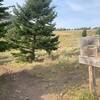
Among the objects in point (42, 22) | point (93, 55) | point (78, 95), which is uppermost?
point (42, 22)

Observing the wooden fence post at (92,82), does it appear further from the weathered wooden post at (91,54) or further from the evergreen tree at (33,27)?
the evergreen tree at (33,27)

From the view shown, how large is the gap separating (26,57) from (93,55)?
13.9 metres

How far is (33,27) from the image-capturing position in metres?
23.0

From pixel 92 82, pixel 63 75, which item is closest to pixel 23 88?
pixel 63 75

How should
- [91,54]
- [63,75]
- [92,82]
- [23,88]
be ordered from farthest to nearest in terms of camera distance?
1. [63,75]
2. [23,88]
3. [92,82]
4. [91,54]

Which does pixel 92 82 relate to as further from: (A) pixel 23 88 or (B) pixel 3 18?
(B) pixel 3 18

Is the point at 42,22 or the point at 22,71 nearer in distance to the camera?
the point at 22,71

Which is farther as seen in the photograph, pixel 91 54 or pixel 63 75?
pixel 63 75

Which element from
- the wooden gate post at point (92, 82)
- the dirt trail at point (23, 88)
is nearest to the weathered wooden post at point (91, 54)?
the wooden gate post at point (92, 82)

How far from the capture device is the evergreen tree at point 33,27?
76.2ft

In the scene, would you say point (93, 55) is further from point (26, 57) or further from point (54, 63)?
point (26, 57)

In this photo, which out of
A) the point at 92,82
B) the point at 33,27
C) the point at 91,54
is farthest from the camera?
the point at 33,27

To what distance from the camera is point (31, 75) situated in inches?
581

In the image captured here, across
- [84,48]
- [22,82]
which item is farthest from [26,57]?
[84,48]
